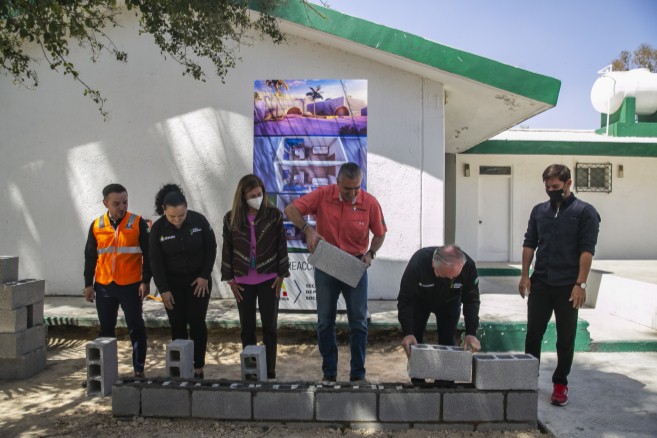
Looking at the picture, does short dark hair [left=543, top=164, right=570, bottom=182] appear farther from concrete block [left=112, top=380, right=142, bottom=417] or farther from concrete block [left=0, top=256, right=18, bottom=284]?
concrete block [left=0, top=256, right=18, bottom=284]

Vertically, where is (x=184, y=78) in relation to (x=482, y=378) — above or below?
above

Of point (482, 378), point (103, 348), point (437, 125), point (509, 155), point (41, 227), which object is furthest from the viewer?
point (509, 155)

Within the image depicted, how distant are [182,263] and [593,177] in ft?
38.7

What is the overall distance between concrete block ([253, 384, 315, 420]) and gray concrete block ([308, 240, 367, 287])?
945 mm

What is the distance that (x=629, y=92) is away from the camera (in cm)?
1530

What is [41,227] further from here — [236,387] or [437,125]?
[437,125]

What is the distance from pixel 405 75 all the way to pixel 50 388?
5368 mm

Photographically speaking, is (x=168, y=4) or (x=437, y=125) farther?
(x=437, y=125)

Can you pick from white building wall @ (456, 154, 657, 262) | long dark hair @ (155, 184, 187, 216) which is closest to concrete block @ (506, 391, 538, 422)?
long dark hair @ (155, 184, 187, 216)

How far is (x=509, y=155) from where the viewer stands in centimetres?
1332

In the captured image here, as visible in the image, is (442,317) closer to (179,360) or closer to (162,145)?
(179,360)

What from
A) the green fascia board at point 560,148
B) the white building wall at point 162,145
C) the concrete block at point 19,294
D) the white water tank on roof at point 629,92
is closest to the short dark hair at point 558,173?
the white building wall at point 162,145

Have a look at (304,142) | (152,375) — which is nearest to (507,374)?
(152,375)

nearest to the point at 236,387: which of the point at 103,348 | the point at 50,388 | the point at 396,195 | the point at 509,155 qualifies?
the point at 103,348
